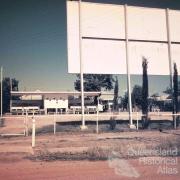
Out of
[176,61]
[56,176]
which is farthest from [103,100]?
[56,176]

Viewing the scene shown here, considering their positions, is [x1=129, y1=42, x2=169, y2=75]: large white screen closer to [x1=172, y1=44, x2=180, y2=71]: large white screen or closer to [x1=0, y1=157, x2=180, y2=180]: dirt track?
[x1=172, y1=44, x2=180, y2=71]: large white screen

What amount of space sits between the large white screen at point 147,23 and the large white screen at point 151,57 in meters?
0.64

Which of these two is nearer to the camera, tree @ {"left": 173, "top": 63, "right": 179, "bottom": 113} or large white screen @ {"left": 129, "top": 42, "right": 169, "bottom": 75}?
large white screen @ {"left": 129, "top": 42, "right": 169, "bottom": 75}

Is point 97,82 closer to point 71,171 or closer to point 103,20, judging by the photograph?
point 103,20

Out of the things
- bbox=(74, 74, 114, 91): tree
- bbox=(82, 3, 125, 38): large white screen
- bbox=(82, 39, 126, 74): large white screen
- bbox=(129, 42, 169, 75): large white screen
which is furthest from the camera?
bbox=(74, 74, 114, 91): tree

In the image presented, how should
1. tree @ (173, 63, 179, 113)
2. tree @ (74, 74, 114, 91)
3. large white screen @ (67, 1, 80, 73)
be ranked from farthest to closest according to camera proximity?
1. tree @ (74, 74, 114, 91)
2. tree @ (173, 63, 179, 113)
3. large white screen @ (67, 1, 80, 73)

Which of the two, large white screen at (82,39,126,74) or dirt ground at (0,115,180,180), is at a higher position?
large white screen at (82,39,126,74)

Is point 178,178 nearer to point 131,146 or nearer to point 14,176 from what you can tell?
point 14,176

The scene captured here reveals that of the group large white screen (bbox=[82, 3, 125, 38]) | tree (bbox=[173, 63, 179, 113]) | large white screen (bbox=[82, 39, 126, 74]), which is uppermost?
large white screen (bbox=[82, 3, 125, 38])

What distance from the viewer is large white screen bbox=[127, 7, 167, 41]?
76.6ft

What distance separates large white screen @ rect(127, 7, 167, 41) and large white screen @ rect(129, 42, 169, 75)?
0.64 metres

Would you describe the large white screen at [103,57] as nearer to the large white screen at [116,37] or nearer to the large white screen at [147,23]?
the large white screen at [116,37]

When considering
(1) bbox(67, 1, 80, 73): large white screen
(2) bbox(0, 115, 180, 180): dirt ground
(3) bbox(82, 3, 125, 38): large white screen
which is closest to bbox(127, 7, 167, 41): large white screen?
(3) bbox(82, 3, 125, 38): large white screen

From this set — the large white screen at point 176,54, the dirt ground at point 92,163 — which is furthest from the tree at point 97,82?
the dirt ground at point 92,163
